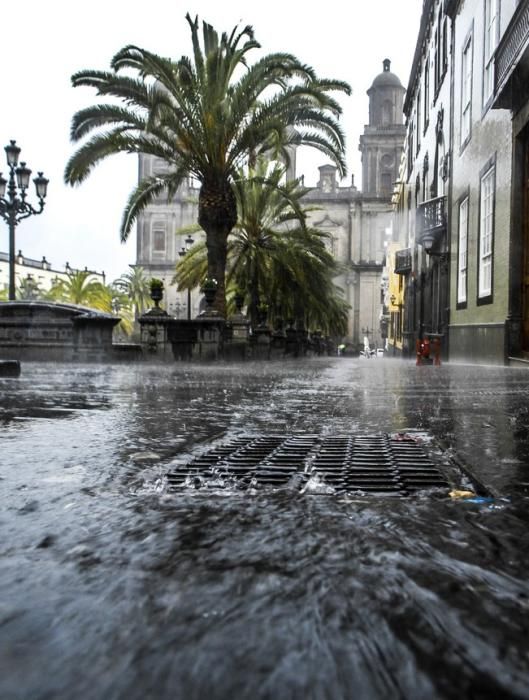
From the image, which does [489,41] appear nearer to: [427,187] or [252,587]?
[427,187]

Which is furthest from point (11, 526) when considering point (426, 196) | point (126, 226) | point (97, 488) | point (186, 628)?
point (426, 196)

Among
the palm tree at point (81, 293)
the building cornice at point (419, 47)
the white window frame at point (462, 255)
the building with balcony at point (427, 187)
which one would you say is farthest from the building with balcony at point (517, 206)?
the palm tree at point (81, 293)

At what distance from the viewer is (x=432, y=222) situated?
21.5 metres

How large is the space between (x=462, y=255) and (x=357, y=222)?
54564 millimetres

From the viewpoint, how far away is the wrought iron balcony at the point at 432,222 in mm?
20670

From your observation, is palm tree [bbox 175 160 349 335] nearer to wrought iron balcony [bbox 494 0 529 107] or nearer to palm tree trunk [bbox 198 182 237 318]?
palm tree trunk [bbox 198 182 237 318]

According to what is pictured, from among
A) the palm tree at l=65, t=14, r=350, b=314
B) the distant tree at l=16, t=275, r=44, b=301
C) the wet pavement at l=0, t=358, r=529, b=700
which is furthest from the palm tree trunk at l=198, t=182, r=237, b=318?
the distant tree at l=16, t=275, r=44, b=301

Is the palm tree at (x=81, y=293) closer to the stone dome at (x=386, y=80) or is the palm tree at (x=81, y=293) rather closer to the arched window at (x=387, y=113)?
the arched window at (x=387, y=113)

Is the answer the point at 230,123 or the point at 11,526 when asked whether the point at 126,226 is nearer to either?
the point at 230,123

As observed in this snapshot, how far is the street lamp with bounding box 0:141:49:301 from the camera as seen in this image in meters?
18.8

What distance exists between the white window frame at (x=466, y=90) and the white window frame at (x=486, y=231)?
272 centimetres

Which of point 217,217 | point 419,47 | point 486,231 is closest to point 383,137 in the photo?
point 419,47

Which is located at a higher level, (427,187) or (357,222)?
→ (357,222)

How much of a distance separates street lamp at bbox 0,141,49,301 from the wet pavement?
59.2 ft
